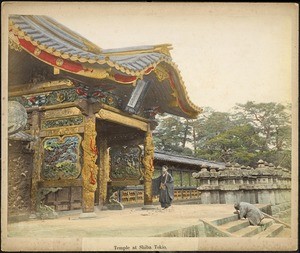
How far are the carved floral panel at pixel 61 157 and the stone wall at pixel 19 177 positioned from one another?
34cm

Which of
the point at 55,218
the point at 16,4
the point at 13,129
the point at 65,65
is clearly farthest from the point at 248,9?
the point at 55,218

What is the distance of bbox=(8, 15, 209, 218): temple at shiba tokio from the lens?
6766 mm

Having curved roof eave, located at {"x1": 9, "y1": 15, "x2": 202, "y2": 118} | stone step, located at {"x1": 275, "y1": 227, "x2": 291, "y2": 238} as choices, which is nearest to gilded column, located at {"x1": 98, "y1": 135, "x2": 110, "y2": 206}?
curved roof eave, located at {"x1": 9, "y1": 15, "x2": 202, "y2": 118}

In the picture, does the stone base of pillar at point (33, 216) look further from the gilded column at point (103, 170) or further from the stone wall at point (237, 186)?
the stone wall at point (237, 186)

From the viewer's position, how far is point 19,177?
768 centimetres

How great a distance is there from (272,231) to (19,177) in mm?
4821

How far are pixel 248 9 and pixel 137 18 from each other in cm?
188

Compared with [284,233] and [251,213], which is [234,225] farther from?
[284,233]

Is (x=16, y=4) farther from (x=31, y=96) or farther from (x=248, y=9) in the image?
(x=248, y=9)

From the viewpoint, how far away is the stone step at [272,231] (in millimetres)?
6951

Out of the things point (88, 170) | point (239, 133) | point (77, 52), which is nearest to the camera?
point (77, 52)

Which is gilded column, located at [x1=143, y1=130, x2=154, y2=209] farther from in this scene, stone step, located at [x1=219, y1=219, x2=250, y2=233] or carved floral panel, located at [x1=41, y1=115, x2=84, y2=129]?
carved floral panel, located at [x1=41, y1=115, x2=84, y2=129]

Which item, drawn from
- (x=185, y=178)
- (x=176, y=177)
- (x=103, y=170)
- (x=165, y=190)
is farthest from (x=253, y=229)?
(x=185, y=178)

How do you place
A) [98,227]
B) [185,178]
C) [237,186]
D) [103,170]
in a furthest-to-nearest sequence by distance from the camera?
[185,178] < [237,186] < [103,170] < [98,227]
